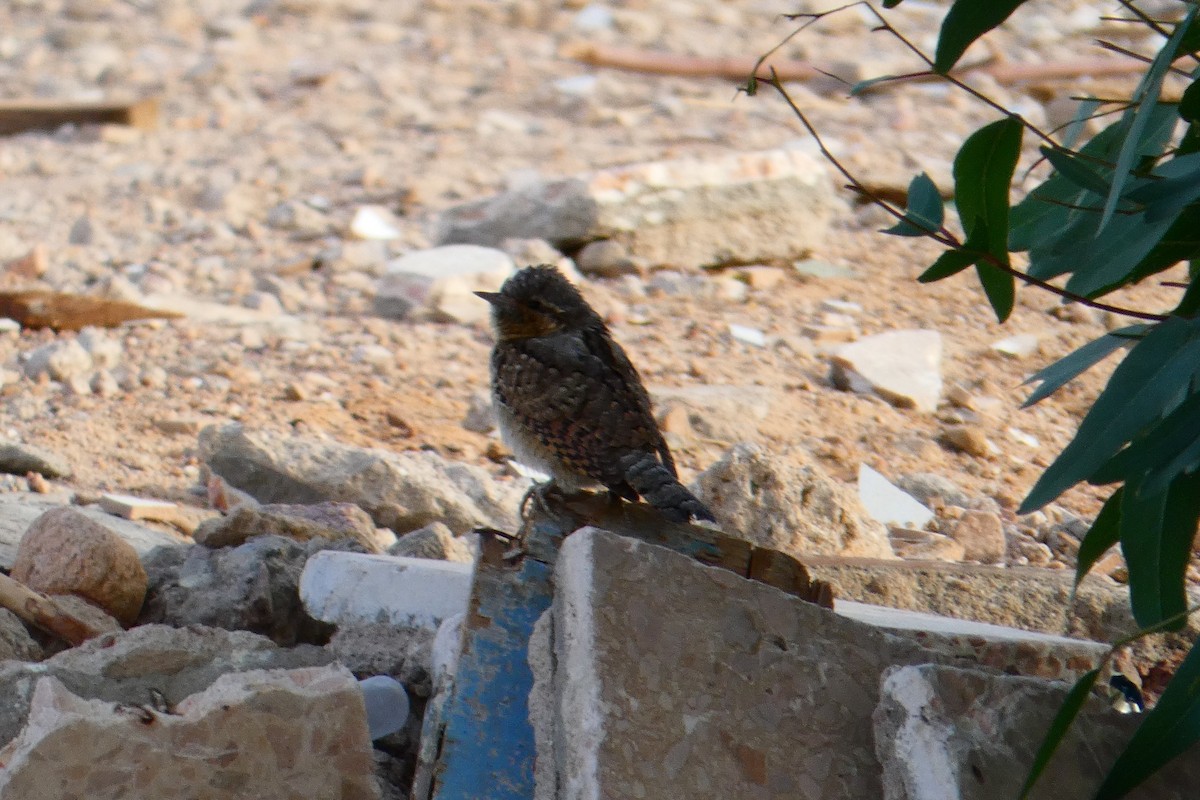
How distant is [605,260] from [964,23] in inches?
212

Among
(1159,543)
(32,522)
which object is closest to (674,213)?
(32,522)

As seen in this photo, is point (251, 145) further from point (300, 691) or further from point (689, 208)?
point (300, 691)

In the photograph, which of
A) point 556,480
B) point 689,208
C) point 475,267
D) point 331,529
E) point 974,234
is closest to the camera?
Result: point 974,234

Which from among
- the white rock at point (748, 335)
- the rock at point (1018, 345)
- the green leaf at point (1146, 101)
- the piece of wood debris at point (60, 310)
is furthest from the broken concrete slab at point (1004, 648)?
the piece of wood debris at point (60, 310)

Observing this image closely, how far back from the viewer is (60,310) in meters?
7.11

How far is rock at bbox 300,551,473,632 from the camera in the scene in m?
3.67

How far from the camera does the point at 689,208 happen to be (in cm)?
834

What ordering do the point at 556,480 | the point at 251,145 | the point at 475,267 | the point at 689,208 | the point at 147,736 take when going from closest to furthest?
1. the point at 147,736
2. the point at 556,480
3. the point at 475,267
4. the point at 689,208
5. the point at 251,145

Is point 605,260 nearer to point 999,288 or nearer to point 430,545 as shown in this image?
point 430,545

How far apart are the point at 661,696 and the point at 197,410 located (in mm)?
3928

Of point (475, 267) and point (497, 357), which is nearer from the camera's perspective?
point (497, 357)

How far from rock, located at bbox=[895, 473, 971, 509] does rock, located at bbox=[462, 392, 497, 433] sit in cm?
164

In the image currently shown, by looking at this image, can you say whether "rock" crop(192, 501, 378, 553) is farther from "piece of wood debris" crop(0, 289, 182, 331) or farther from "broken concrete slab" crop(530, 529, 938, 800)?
"piece of wood debris" crop(0, 289, 182, 331)

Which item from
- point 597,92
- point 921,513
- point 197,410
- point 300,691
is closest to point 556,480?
point 300,691
